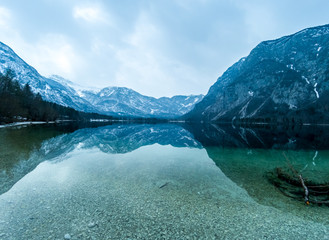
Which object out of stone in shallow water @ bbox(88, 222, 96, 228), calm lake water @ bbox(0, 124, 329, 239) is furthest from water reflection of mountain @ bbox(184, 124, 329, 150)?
stone in shallow water @ bbox(88, 222, 96, 228)

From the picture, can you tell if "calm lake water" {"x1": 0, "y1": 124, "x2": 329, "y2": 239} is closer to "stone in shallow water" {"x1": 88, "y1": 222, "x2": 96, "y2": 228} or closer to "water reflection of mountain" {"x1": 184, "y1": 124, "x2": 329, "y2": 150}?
"stone in shallow water" {"x1": 88, "y1": 222, "x2": 96, "y2": 228}

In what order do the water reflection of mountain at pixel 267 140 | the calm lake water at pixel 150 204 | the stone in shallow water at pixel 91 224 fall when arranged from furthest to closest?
the water reflection of mountain at pixel 267 140, the stone in shallow water at pixel 91 224, the calm lake water at pixel 150 204

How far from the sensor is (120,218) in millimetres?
11094

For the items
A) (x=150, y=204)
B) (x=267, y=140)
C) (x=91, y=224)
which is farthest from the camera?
(x=267, y=140)

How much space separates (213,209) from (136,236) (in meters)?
6.44

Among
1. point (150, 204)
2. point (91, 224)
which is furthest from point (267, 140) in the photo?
point (91, 224)

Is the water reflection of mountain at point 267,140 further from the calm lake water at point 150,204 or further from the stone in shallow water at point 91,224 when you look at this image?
the stone in shallow water at point 91,224

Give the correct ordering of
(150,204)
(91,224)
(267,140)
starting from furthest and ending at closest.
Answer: (267,140) → (150,204) → (91,224)

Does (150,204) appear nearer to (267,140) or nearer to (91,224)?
(91,224)

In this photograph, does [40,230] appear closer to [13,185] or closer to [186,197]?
[13,185]

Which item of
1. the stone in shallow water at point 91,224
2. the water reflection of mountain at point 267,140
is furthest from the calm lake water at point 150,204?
→ the water reflection of mountain at point 267,140

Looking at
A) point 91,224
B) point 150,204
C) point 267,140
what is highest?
point 91,224

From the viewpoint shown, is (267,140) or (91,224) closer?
(91,224)

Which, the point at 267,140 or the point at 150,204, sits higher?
the point at 150,204
